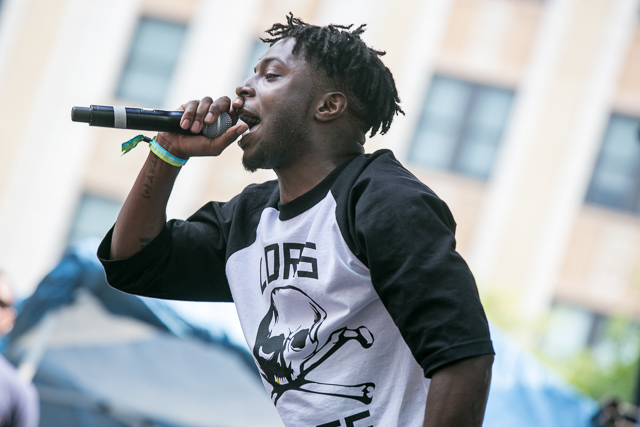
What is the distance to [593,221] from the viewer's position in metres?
14.1

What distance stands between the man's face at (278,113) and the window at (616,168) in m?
12.8

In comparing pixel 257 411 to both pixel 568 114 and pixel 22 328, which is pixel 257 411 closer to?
pixel 22 328

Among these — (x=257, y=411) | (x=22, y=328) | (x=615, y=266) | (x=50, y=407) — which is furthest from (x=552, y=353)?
(x=22, y=328)

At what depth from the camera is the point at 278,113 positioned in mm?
2184

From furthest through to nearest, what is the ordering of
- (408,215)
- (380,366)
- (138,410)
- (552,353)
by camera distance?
(552,353)
(138,410)
(380,366)
(408,215)

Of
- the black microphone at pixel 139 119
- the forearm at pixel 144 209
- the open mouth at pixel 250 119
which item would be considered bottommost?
the forearm at pixel 144 209

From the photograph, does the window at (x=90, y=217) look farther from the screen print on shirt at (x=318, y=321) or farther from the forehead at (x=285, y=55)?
the screen print on shirt at (x=318, y=321)

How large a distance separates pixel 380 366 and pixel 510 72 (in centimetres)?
1326

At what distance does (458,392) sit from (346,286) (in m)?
0.38

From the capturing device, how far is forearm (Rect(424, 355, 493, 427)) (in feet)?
5.37

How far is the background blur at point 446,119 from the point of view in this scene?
13.9 m

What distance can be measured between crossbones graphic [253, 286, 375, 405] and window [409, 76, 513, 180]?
41.5 ft

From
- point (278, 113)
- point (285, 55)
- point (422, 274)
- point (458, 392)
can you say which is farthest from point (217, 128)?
point (458, 392)

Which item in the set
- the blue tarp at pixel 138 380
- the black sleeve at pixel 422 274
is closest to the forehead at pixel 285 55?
the black sleeve at pixel 422 274
